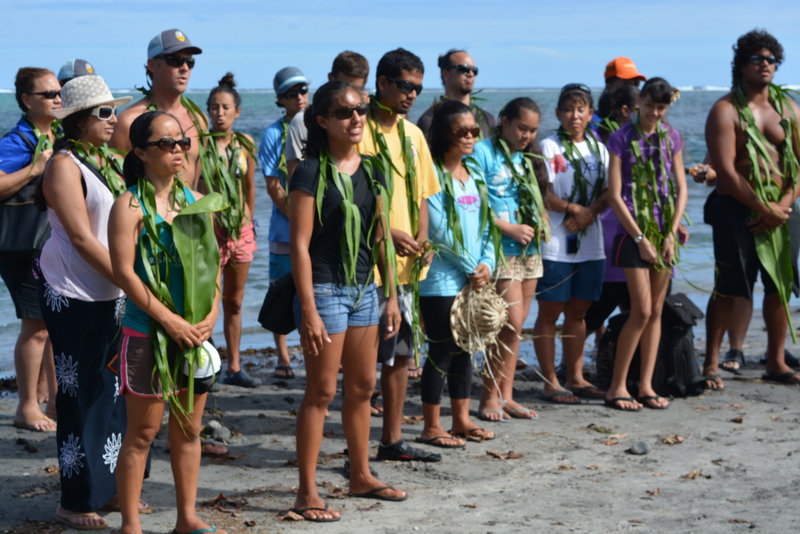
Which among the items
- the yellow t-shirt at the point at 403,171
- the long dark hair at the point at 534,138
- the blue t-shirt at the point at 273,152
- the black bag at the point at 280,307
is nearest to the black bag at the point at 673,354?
the long dark hair at the point at 534,138

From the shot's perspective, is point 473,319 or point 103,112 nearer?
point 103,112

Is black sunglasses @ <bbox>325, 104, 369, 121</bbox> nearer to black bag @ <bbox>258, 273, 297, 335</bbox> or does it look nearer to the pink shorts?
black bag @ <bbox>258, 273, 297, 335</bbox>

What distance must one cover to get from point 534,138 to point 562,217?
71 cm

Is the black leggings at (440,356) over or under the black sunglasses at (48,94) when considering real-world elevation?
under

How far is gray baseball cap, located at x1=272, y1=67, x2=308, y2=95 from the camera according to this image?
7828 millimetres

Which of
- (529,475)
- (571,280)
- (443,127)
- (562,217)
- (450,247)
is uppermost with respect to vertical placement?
(443,127)

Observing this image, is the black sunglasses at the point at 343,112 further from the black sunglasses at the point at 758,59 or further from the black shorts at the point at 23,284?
the black sunglasses at the point at 758,59

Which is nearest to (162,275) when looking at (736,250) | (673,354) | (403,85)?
(403,85)

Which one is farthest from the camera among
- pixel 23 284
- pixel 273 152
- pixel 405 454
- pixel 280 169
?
pixel 273 152

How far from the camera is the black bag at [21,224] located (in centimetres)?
628

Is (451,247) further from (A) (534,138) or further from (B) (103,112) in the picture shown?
(B) (103,112)

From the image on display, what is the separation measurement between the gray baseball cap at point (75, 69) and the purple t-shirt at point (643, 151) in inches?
145

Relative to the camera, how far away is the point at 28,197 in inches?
250

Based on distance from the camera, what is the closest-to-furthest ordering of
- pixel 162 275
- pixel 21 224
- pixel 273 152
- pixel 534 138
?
pixel 162 275 < pixel 21 224 < pixel 534 138 < pixel 273 152
